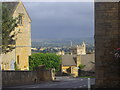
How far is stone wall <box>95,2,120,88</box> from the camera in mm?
12531

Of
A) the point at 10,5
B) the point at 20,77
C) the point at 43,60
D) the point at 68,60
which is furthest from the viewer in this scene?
the point at 68,60

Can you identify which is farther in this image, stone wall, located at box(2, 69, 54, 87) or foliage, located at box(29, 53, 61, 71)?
foliage, located at box(29, 53, 61, 71)

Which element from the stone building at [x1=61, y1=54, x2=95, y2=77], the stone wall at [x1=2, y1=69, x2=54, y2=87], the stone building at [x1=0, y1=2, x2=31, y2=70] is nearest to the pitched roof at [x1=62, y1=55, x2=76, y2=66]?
the stone building at [x1=61, y1=54, x2=95, y2=77]

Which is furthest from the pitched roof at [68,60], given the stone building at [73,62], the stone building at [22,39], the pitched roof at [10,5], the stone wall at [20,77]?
the stone wall at [20,77]

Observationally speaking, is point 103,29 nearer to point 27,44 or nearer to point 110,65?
point 110,65

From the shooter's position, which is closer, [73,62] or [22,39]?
[22,39]

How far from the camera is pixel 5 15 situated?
23.9 metres

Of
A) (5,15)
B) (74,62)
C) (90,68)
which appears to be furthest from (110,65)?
(74,62)

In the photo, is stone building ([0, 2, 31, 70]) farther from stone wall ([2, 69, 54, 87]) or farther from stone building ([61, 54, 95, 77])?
stone building ([61, 54, 95, 77])

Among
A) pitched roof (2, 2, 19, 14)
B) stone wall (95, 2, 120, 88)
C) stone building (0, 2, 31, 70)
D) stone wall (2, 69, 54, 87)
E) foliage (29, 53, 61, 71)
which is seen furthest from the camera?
foliage (29, 53, 61, 71)

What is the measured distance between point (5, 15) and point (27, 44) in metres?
29.5

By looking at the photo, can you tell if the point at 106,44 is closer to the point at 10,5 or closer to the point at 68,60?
the point at 10,5

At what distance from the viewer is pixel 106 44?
12.6 metres

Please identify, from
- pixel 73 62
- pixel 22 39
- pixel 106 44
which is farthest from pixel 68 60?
pixel 106 44
